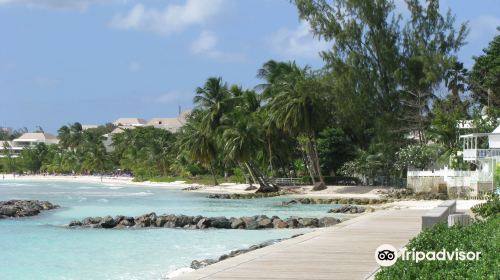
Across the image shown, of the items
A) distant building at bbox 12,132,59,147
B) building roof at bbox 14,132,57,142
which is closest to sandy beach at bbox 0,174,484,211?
distant building at bbox 12,132,59,147

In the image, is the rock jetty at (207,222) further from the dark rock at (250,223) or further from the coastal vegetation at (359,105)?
the coastal vegetation at (359,105)

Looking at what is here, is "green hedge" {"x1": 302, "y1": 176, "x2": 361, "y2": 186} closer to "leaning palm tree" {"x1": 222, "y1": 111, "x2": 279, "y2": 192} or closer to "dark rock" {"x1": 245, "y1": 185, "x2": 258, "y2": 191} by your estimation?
"leaning palm tree" {"x1": 222, "y1": 111, "x2": 279, "y2": 192}

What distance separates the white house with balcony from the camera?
37.5m

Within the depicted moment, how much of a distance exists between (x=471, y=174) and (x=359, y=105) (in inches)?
488

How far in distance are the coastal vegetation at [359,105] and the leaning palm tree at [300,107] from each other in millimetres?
80

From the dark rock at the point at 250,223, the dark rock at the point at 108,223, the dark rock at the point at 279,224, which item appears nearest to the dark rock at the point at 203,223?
the dark rock at the point at 250,223

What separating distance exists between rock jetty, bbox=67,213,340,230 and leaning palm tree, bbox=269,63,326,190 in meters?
24.7

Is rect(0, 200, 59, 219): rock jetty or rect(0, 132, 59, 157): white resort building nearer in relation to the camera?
rect(0, 200, 59, 219): rock jetty

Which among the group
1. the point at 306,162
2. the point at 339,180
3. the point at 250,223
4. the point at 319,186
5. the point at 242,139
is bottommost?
the point at 250,223

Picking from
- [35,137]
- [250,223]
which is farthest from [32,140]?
[250,223]

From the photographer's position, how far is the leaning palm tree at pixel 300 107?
54.2 m

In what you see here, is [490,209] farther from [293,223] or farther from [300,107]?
[300,107]

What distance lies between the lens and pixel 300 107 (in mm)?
55000

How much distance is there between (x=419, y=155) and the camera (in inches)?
1921
